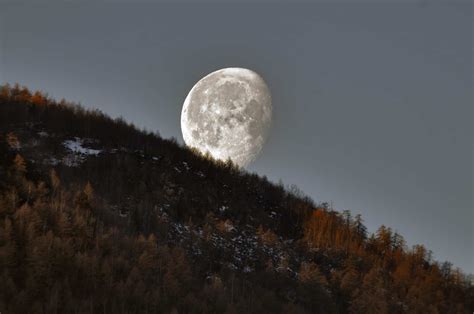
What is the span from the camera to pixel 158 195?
57.3ft

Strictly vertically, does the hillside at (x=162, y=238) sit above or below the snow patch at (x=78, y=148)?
below

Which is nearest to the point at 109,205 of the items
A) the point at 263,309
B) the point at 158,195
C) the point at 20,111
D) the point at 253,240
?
the point at 158,195

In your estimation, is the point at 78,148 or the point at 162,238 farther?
the point at 78,148

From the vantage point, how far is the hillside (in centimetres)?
927

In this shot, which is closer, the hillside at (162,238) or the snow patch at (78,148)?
the hillside at (162,238)

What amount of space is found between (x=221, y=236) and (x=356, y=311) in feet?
16.5

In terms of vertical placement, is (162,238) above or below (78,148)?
below

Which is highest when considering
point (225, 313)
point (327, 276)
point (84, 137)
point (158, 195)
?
point (84, 137)

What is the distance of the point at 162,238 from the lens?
14.4m

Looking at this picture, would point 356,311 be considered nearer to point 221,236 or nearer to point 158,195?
point 221,236

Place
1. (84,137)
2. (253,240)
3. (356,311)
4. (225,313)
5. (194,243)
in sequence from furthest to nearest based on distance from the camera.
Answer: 1. (84,137)
2. (253,240)
3. (194,243)
4. (356,311)
5. (225,313)

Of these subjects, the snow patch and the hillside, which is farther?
the snow patch

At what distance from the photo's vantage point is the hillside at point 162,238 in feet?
30.4

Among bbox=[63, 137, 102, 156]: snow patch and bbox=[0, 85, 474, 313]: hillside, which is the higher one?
bbox=[63, 137, 102, 156]: snow patch
